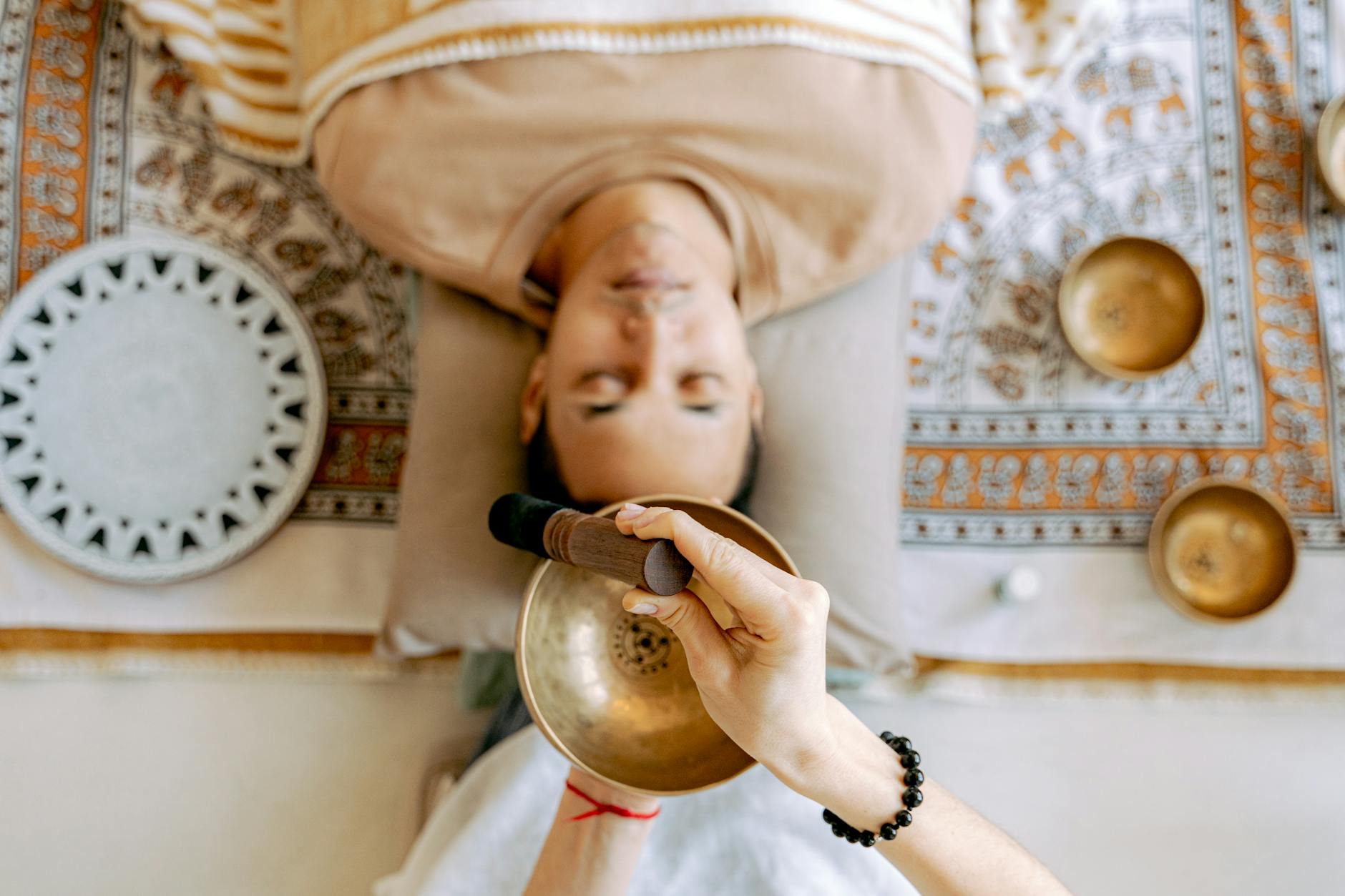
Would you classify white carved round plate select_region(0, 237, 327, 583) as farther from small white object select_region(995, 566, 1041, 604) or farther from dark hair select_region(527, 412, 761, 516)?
small white object select_region(995, 566, 1041, 604)

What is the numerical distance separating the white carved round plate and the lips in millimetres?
645

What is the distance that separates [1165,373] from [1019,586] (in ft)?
1.52

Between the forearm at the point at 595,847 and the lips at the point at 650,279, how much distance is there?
0.61 meters

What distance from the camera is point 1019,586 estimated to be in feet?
5.19

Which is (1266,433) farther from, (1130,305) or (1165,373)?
(1130,305)

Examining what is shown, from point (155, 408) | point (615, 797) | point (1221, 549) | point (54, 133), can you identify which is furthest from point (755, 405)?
point (54, 133)

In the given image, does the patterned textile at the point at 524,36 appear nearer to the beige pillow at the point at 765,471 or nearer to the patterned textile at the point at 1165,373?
the patterned textile at the point at 1165,373

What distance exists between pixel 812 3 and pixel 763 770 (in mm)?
1036

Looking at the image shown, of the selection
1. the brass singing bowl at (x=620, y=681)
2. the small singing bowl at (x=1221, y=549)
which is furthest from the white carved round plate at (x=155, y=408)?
the small singing bowl at (x=1221, y=549)

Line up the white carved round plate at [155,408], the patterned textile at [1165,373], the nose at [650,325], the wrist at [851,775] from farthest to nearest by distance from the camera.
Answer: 1. the patterned textile at [1165,373]
2. the white carved round plate at [155,408]
3. the nose at [650,325]
4. the wrist at [851,775]

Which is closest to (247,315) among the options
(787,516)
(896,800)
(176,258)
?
(176,258)

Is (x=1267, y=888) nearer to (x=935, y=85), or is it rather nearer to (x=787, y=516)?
(x=787, y=516)

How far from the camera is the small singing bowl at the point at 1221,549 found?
157 centimetres

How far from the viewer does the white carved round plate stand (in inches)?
59.6
